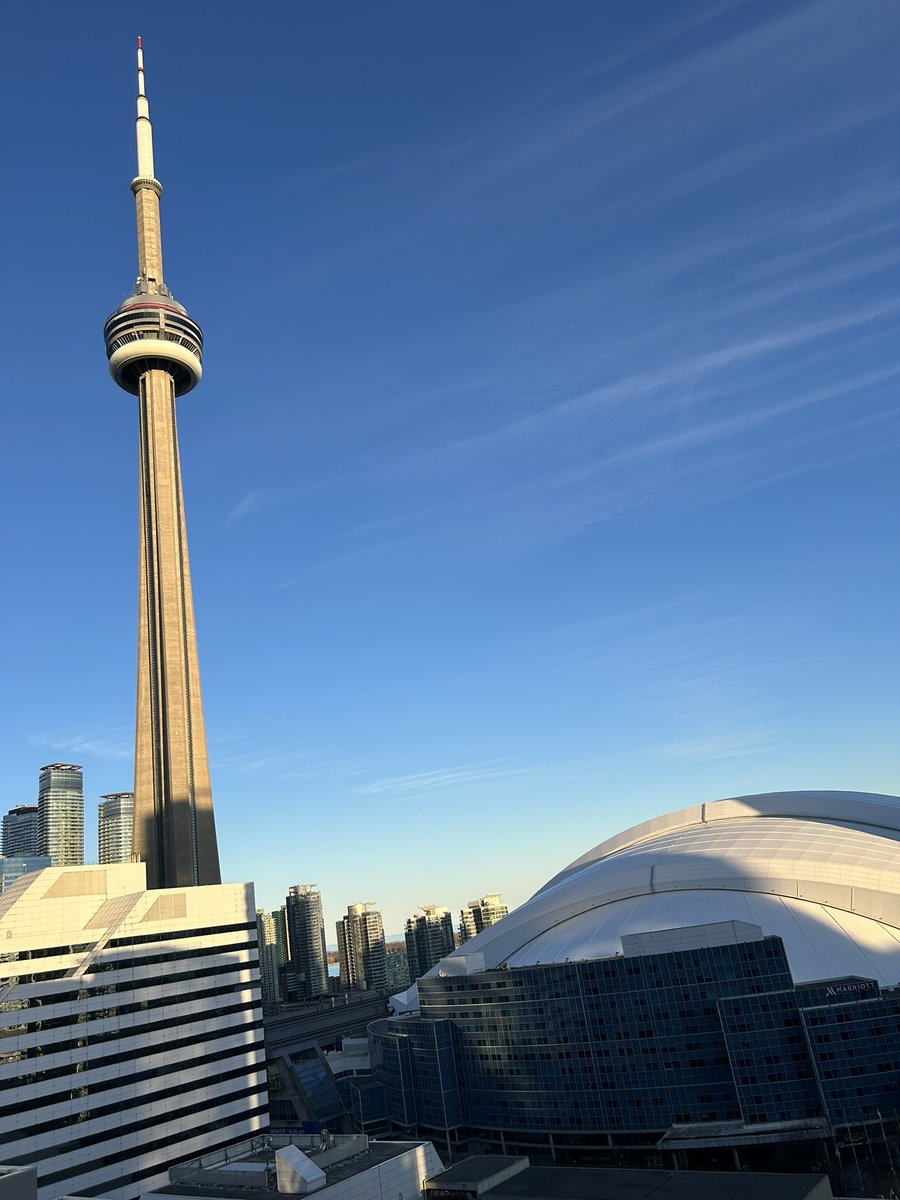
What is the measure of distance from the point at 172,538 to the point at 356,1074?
91268mm

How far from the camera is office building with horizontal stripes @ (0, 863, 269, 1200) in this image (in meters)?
76.3

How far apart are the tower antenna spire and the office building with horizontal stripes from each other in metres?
118

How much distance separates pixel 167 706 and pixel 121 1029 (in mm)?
58003

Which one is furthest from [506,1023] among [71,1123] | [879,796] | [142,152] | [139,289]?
[142,152]

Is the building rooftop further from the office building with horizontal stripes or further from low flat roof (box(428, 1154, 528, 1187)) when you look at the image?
the office building with horizontal stripes

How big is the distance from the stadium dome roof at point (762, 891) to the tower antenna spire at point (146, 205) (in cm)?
13165

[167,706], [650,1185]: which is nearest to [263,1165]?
[650,1185]

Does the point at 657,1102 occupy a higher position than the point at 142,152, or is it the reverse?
the point at 142,152

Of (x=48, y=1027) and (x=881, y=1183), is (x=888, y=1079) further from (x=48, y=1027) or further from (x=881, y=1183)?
(x=48, y=1027)

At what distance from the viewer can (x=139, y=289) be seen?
159875mm

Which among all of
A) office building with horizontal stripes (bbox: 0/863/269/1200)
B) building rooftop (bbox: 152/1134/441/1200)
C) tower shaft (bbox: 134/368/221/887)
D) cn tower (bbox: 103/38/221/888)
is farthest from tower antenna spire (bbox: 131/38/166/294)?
building rooftop (bbox: 152/1134/441/1200)

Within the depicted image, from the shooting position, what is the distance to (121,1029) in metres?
84.9

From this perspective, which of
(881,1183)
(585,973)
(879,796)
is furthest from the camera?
(879,796)

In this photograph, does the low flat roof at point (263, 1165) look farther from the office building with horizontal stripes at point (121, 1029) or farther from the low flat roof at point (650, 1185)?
the office building with horizontal stripes at point (121, 1029)
